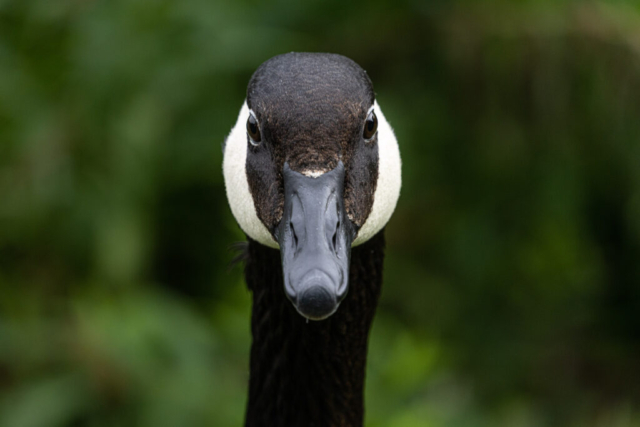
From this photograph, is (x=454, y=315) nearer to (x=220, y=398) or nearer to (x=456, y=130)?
(x=456, y=130)

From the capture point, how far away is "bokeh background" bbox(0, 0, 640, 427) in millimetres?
3076

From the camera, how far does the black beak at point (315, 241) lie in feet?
4.78

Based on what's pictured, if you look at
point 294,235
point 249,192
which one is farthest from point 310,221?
point 249,192

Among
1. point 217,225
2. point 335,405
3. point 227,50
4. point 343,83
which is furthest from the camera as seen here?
point 217,225

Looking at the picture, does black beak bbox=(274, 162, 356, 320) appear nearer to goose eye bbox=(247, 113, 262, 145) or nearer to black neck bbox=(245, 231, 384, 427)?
goose eye bbox=(247, 113, 262, 145)

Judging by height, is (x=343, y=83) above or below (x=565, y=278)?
above

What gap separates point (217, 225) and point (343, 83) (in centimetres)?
198

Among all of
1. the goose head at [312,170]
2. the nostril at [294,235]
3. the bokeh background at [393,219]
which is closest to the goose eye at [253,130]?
the goose head at [312,170]

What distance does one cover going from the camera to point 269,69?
1.88m

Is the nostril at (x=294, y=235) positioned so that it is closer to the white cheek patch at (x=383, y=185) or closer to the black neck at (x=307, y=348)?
the white cheek patch at (x=383, y=185)

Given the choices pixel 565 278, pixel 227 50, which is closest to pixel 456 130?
pixel 565 278

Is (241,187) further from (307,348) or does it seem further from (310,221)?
(307,348)

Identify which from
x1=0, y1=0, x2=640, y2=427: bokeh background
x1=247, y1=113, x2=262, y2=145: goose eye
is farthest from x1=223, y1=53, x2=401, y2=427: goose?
x1=0, y1=0, x2=640, y2=427: bokeh background

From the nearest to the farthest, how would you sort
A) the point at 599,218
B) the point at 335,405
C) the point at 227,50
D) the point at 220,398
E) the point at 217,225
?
the point at 335,405 < the point at 220,398 < the point at 227,50 < the point at 217,225 < the point at 599,218
